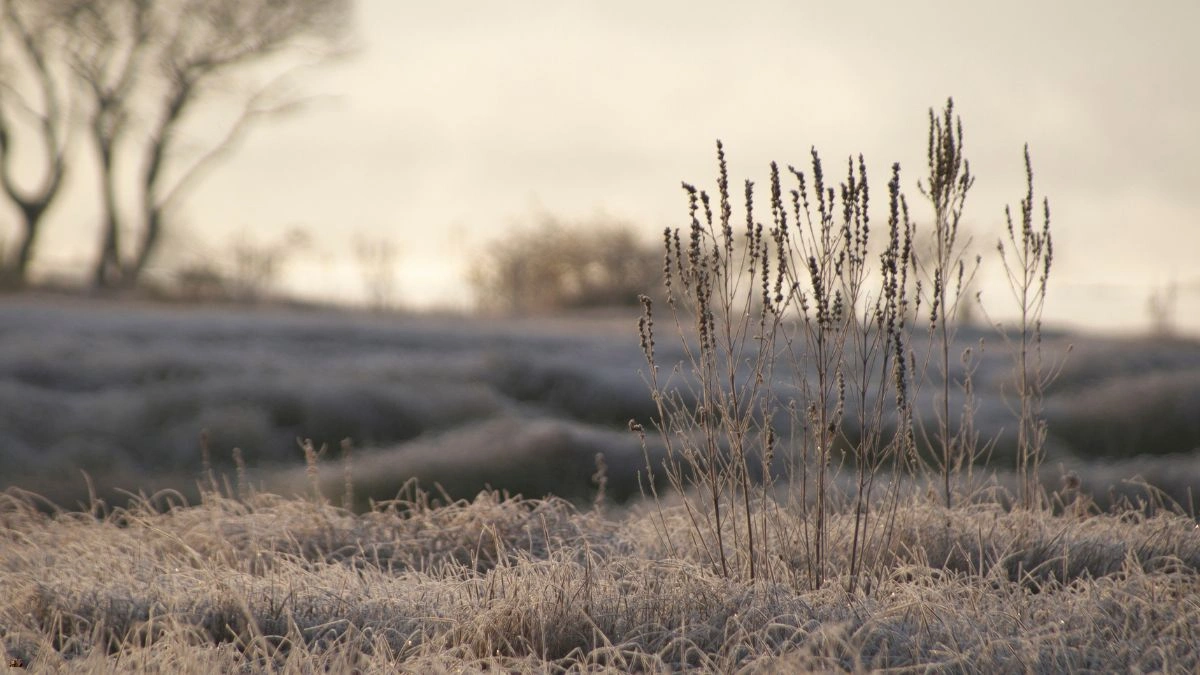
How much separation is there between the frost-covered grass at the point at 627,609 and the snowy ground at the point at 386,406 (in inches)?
68.1

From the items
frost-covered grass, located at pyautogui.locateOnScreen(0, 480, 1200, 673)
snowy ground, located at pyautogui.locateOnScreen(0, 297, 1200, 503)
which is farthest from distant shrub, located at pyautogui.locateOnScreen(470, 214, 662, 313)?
frost-covered grass, located at pyautogui.locateOnScreen(0, 480, 1200, 673)

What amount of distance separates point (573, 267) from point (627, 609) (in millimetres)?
19005

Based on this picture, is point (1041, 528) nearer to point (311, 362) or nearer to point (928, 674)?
point (928, 674)

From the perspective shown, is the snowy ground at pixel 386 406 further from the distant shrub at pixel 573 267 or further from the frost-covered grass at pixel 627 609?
the distant shrub at pixel 573 267

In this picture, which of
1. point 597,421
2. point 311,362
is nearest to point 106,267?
point 311,362

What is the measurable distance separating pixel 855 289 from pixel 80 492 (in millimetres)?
4895

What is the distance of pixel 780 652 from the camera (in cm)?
315

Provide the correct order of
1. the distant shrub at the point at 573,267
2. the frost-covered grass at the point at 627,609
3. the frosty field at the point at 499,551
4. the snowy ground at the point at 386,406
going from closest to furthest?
1. the frost-covered grass at the point at 627,609
2. the frosty field at the point at 499,551
3. the snowy ground at the point at 386,406
4. the distant shrub at the point at 573,267

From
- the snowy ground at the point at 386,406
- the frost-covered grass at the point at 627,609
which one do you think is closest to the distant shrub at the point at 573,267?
the snowy ground at the point at 386,406

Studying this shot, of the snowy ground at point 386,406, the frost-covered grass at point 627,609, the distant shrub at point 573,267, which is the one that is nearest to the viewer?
the frost-covered grass at point 627,609

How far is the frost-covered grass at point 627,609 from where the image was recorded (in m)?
Answer: 3.21

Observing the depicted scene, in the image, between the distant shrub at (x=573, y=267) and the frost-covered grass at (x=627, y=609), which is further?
the distant shrub at (x=573, y=267)

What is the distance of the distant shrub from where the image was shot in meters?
21.9

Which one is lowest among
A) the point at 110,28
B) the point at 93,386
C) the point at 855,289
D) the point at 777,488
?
the point at 777,488
